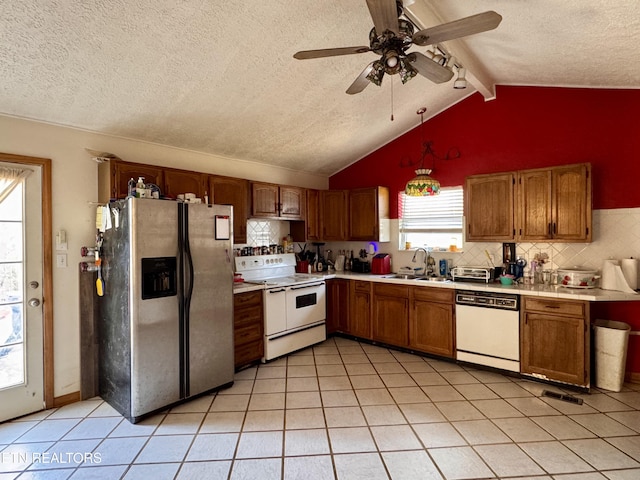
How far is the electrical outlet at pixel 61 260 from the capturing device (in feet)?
9.70

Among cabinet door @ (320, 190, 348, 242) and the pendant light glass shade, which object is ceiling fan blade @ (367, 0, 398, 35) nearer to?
the pendant light glass shade

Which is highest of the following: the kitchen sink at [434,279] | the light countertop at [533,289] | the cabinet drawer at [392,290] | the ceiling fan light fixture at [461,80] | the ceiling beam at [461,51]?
the ceiling beam at [461,51]

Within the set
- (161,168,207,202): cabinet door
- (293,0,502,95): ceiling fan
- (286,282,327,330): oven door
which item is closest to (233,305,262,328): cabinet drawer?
(286,282,327,330): oven door

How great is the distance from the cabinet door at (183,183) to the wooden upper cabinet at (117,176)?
181mm

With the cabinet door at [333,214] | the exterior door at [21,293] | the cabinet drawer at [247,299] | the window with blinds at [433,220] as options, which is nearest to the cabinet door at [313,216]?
the cabinet door at [333,214]

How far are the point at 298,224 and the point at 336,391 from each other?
8.26ft


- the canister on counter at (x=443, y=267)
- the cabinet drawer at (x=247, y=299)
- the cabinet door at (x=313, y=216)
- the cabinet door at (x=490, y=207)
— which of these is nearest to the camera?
the cabinet drawer at (x=247, y=299)

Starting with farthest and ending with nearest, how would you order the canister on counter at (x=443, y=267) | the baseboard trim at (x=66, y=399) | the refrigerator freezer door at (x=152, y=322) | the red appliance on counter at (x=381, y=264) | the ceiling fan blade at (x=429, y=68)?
the red appliance on counter at (x=381, y=264), the canister on counter at (x=443, y=267), the baseboard trim at (x=66, y=399), the refrigerator freezer door at (x=152, y=322), the ceiling fan blade at (x=429, y=68)

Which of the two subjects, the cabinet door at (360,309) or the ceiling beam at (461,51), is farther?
the cabinet door at (360,309)

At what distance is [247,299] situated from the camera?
371cm

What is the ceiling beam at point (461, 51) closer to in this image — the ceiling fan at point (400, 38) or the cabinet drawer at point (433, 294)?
the ceiling fan at point (400, 38)

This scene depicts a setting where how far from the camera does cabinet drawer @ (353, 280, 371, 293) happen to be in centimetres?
449

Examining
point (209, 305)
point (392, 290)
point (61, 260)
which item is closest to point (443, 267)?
point (392, 290)

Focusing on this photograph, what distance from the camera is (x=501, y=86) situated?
399 centimetres
